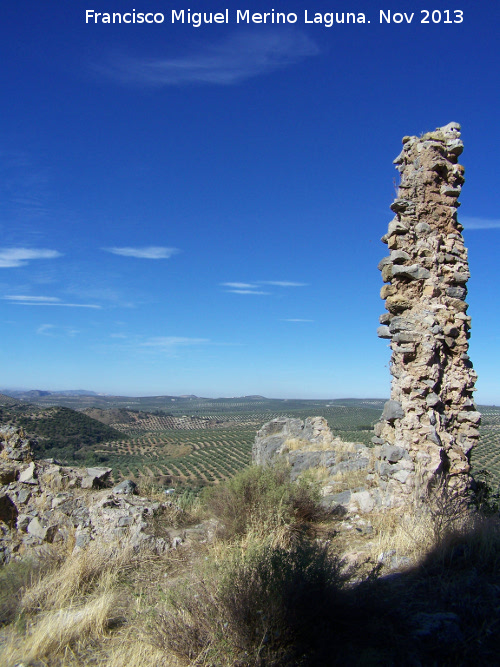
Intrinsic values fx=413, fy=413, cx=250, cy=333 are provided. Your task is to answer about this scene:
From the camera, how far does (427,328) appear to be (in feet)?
22.0

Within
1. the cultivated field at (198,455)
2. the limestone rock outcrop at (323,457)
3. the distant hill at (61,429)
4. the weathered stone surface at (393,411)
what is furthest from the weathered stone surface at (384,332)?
the distant hill at (61,429)

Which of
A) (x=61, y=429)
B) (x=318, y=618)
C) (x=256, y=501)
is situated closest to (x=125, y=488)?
(x=256, y=501)

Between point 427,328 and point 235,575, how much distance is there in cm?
496

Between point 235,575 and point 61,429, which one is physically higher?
point 235,575

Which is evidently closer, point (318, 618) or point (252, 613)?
point (252, 613)

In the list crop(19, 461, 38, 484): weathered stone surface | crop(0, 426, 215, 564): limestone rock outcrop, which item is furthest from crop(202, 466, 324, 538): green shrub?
crop(19, 461, 38, 484): weathered stone surface

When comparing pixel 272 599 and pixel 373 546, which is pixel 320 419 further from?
pixel 272 599

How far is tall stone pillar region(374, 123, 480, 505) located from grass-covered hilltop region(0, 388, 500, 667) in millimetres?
701

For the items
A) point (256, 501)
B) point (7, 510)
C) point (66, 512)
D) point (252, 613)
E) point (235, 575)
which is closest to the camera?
point (252, 613)

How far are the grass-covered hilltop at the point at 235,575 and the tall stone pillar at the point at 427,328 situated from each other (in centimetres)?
70

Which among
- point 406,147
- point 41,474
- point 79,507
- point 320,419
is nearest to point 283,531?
point 79,507

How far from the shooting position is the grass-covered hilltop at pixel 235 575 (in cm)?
297

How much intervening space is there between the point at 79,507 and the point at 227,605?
435cm

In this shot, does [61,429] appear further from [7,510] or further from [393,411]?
[393,411]
